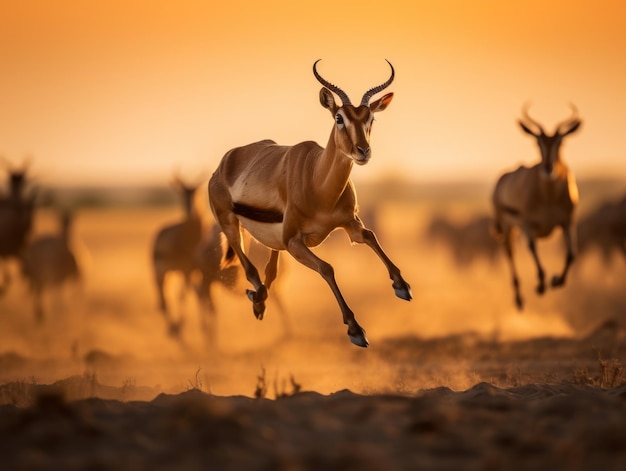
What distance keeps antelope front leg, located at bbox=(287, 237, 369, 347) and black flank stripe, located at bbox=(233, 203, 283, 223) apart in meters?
0.55

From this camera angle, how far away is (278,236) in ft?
40.2

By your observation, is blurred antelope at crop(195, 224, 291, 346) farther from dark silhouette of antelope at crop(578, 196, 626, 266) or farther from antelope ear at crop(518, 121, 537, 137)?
dark silhouette of antelope at crop(578, 196, 626, 266)

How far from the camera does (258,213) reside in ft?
41.5

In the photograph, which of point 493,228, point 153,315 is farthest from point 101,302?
point 493,228

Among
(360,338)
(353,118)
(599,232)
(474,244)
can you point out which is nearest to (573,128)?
(353,118)

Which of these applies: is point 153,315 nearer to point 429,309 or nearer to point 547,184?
point 429,309

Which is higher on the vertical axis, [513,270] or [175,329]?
[513,270]

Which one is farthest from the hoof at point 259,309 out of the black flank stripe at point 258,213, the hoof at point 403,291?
the hoof at point 403,291

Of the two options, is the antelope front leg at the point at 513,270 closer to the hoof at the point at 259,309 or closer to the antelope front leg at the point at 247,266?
the antelope front leg at the point at 247,266

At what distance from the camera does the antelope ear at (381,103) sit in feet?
37.9

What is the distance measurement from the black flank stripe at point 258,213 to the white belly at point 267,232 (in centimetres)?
4

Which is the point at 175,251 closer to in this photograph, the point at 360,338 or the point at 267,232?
the point at 267,232

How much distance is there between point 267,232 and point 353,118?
79.6 inches

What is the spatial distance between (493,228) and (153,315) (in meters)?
9.61
